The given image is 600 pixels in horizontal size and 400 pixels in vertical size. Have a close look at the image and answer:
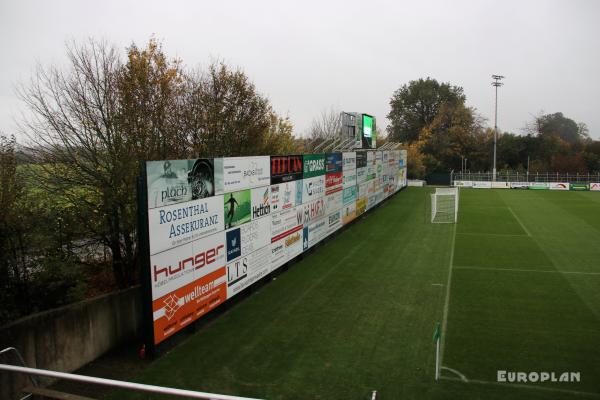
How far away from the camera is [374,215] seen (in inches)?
1175

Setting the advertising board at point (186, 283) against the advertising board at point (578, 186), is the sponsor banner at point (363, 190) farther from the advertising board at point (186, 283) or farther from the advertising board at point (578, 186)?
the advertising board at point (578, 186)

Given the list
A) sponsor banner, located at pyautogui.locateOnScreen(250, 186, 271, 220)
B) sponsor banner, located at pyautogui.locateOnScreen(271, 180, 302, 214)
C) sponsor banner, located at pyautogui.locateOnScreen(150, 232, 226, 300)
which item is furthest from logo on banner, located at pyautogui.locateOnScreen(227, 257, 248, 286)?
sponsor banner, located at pyautogui.locateOnScreen(271, 180, 302, 214)

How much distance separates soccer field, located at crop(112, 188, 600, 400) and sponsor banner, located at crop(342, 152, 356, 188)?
14.2 ft

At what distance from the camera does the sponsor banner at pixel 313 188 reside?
60.4 feet

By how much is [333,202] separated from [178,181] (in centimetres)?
1282

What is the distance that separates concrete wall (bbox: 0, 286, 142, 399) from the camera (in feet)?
27.5

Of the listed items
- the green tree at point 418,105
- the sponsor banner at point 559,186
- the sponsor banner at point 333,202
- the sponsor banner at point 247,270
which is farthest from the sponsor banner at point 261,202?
the green tree at point 418,105

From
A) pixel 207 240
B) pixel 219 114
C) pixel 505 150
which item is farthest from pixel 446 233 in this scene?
pixel 505 150

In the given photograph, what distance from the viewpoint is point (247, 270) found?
13.5 metres

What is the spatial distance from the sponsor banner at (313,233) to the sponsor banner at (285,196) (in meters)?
1.42

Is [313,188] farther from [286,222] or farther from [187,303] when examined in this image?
[187,303]

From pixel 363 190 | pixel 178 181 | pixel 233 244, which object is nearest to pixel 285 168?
pixel 233 244

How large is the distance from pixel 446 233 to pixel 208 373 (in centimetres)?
1709

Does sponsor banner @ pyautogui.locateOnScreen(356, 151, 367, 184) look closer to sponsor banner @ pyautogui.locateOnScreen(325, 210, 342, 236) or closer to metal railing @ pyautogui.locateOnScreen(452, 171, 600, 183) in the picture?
sponsor banner @ pyautogui.locateOnScreen(325, 210, 342, 236)
